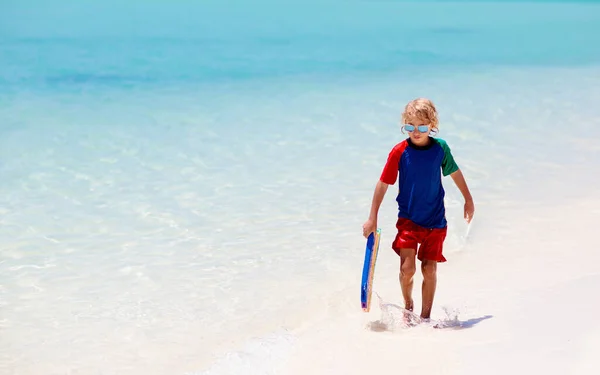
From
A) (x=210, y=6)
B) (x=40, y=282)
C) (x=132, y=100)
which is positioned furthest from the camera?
(x=210, y=6)

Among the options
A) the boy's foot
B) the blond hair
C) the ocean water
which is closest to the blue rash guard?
the blond hair

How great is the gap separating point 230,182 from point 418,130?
3515 mm

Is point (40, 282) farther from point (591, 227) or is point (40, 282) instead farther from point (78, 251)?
point (591, 227)

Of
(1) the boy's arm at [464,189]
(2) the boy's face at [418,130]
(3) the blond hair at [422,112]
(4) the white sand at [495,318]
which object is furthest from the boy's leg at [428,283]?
(3) the blond hair at [422,112]

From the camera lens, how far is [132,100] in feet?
36.5

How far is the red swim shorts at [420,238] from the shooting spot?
3777mm

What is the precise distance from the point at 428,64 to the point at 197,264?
10.1 m

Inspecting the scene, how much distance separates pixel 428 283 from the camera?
3.88 metres

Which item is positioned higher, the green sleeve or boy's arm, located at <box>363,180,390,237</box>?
the green sleeve

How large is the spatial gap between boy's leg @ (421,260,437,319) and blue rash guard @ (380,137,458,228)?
0.71 feet

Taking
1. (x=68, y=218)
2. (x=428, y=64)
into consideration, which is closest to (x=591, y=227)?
(x=68, y=218)

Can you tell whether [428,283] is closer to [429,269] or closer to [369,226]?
[429,269]

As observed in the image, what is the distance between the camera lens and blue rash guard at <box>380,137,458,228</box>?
3.68 metres

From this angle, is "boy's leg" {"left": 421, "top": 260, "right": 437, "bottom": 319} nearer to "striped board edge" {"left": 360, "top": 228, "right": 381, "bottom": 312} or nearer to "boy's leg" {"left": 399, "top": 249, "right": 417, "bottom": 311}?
"boy's leg" {"left": 399, "top": 249, "right": 417, "bottom": 311}
